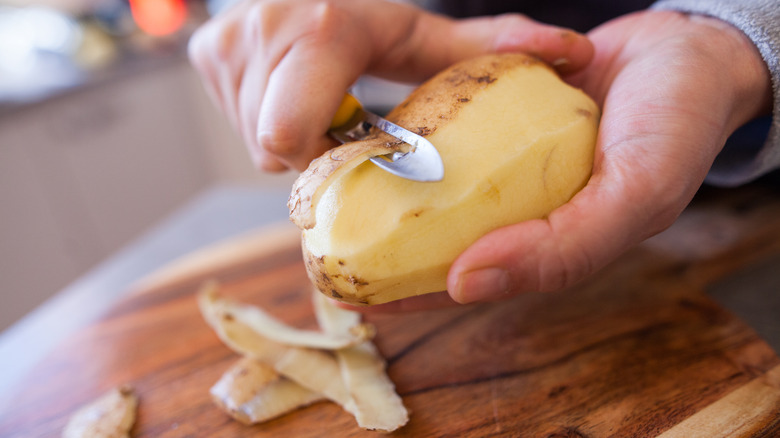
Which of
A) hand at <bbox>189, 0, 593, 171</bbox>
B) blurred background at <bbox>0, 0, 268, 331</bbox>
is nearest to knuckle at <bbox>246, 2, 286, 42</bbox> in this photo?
hand at <bbox>189, 0, 593, 171</bbox>

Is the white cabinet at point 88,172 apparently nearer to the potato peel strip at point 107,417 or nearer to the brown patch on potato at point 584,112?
the potato peel strip at point 107,417

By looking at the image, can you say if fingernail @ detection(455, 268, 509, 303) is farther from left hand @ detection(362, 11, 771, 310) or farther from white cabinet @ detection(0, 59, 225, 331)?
white cabinet @ detection(0, 59, 225, 331)

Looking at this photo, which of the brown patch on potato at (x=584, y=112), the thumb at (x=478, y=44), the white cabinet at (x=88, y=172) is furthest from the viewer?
the white cabinet at (x=88, y=172)

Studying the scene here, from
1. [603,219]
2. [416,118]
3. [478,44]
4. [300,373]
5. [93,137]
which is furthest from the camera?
[93,137]

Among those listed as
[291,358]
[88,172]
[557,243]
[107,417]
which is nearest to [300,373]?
[291,358]

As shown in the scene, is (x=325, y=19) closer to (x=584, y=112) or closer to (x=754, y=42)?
(x=584, y=112)

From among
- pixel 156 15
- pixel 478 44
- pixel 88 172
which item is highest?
pixel 478 44

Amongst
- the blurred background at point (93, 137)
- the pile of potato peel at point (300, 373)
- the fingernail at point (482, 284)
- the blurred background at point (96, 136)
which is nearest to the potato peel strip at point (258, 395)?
the pile of potato peel at point (300, 373)
